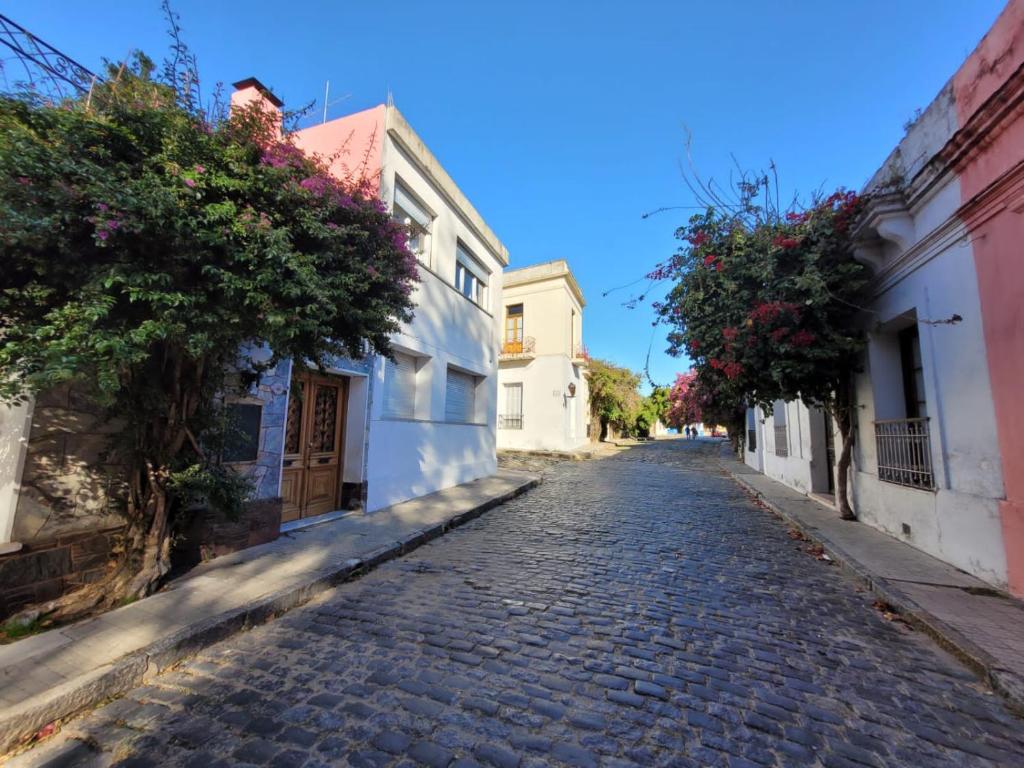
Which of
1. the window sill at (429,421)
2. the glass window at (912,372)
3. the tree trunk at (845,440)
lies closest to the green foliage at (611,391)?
the window sill at (429,421)

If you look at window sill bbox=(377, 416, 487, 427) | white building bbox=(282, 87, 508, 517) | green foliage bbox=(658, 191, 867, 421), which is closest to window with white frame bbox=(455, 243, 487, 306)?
white building bbox=(282, 87, 508, 517)

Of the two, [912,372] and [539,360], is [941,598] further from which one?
[539,360]

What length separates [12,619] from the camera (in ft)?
10.9

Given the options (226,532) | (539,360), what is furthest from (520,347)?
(226,532)

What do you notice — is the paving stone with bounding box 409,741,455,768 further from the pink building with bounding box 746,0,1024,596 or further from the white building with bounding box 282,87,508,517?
the pink building with bounding box 746,0,1024,596

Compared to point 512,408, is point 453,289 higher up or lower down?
higher up

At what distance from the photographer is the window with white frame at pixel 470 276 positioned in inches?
425

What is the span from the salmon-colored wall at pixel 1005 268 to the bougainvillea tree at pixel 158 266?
5.94 m

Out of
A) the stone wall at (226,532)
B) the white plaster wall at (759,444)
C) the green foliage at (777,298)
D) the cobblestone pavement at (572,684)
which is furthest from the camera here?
the white plaster wall at (759,444)

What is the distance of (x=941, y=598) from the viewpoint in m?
4.11

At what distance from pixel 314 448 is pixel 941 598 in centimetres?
767

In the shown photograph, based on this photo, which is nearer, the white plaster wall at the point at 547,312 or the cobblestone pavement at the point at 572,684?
the cobblestone pavement at the point at 572,684

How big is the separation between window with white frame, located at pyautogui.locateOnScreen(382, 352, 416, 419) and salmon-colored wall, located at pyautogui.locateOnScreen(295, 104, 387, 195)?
128 inches

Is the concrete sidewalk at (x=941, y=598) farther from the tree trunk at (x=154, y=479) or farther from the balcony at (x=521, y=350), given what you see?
the balcony at (x=521, y=350)
